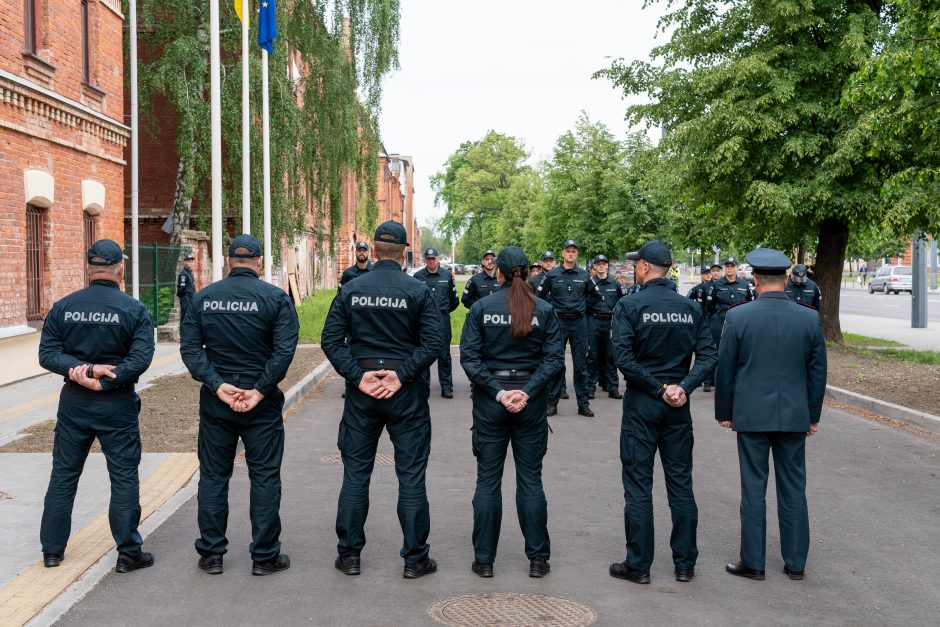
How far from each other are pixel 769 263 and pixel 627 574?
2.01 meters

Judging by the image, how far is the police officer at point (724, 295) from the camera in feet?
45.8

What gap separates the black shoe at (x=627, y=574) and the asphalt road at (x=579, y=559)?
0.06 metres

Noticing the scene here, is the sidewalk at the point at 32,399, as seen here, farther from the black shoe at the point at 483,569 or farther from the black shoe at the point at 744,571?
the black shoe at the point at 744,571

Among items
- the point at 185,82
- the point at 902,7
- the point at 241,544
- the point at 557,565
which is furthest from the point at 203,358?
the point at 185,82

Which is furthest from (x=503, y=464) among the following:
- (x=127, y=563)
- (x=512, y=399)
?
(x=127, y=563)

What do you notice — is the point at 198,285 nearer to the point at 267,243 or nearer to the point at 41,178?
the point at 267,243

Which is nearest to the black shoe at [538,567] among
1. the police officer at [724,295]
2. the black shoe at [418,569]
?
the black shoe at [418,569]

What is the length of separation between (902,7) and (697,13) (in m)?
8.82

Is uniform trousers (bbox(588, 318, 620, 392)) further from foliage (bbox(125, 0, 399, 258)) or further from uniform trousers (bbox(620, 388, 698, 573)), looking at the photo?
foliage (bbox(125, 0, 399, 258))

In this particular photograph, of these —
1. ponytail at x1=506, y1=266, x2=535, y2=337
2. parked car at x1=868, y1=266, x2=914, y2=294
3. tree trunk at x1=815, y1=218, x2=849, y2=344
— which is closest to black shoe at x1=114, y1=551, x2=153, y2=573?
ponytail at x1=506, y1=266, x2=535, y2=337

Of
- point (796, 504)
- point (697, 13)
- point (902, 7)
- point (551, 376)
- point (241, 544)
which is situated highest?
point (697, 13)

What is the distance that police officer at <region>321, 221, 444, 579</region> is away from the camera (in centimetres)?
540

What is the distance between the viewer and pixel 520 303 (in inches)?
218

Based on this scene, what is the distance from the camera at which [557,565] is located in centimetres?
559
